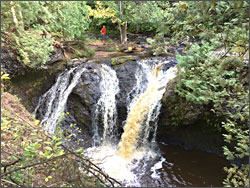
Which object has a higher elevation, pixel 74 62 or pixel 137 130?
pixel 74 62

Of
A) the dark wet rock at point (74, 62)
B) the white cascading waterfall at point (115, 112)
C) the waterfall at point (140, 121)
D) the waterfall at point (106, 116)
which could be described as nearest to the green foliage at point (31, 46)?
the white cascading waterfall at point (115, 112)

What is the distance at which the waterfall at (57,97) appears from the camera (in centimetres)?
732

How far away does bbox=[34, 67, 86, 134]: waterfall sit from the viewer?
732 cm


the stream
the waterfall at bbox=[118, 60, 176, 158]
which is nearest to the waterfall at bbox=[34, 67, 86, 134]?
the stream

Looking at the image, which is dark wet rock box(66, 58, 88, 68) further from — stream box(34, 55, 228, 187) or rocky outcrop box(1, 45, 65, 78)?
rocky outcrop box(1, 45, 65, 78)

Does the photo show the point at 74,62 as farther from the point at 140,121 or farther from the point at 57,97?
the point at 140,121

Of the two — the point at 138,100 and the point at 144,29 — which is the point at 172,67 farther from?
the point at 144,29

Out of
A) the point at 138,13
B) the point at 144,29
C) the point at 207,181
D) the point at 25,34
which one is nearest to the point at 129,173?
the point at 207,181

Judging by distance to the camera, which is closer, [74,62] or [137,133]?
[137,133]

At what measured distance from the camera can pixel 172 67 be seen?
8117 mm

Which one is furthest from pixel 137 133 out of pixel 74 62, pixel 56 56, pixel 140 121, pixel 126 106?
pixel 56 56

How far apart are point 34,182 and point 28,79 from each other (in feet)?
21.0

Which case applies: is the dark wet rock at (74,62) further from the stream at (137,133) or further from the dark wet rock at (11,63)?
the dark wet rock at (11,63)

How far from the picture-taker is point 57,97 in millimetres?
7641
